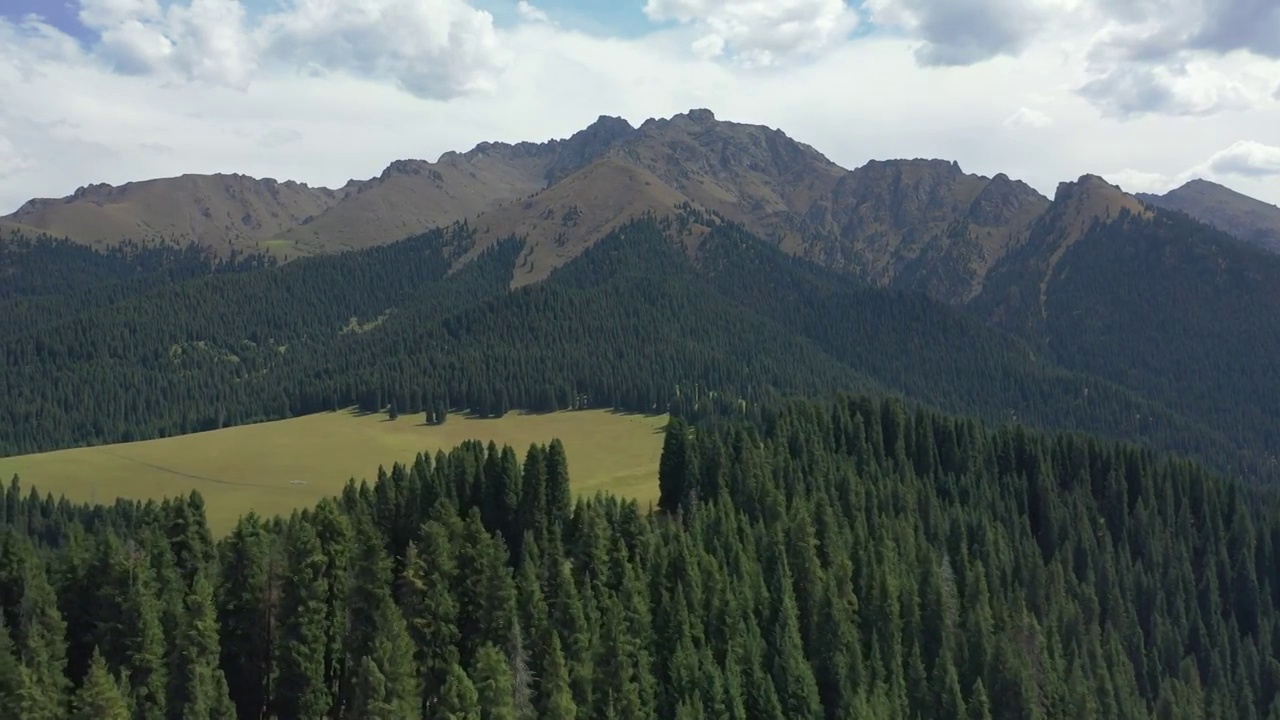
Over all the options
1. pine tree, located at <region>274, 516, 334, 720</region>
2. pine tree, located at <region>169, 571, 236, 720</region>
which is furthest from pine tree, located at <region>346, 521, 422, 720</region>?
pine tree, located at <region>169, 571, 236, 720</region>

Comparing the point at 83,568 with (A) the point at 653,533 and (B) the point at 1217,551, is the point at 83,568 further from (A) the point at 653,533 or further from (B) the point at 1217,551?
(B) the point at 1217,551

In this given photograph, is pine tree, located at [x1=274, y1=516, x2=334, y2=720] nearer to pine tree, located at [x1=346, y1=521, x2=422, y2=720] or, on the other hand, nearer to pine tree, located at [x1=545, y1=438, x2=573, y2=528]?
pine tree, located at [x1=346, y1=521, x2=422, y2=720]

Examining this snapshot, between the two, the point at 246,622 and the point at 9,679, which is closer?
the point at 9,679

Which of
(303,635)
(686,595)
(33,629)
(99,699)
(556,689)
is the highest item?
(33,629)

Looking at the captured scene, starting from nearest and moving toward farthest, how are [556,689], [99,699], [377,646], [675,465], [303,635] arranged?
[99,699], [377,646], [556,689], [303,635], [675,465]

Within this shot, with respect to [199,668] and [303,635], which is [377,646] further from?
[199,668]

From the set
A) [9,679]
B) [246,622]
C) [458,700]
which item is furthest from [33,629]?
[458,700]

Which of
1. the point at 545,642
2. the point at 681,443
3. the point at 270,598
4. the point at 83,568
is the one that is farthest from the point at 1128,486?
the point at 83,568

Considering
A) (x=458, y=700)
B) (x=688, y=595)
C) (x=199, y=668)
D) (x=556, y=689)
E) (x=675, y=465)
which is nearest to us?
(x=458, y=700)
